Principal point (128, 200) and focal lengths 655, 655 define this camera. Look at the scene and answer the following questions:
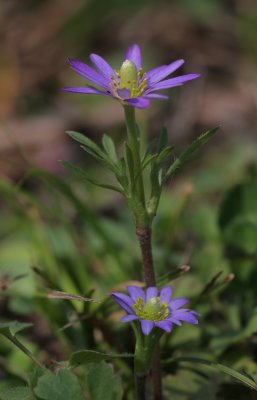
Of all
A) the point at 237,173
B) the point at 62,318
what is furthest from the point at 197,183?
the point at 62,318

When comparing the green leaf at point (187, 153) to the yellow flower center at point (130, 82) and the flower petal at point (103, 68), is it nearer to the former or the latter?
the yellow flower center at point (130, 82)

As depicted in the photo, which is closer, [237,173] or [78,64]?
[78,64]

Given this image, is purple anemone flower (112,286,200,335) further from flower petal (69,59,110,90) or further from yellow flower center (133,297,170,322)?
flower petal (69,59,110,90)

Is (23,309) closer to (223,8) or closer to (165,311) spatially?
(165,311)

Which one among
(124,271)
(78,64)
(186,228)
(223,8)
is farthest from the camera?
(223,8)

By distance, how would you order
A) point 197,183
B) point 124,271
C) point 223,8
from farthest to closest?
1. point 223,8
2. point 197,183
3. point 124,271

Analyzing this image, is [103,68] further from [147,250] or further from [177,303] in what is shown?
[177,303]

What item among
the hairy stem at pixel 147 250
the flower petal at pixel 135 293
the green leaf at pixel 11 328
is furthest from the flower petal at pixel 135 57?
the green leaf at pixel 11 328
